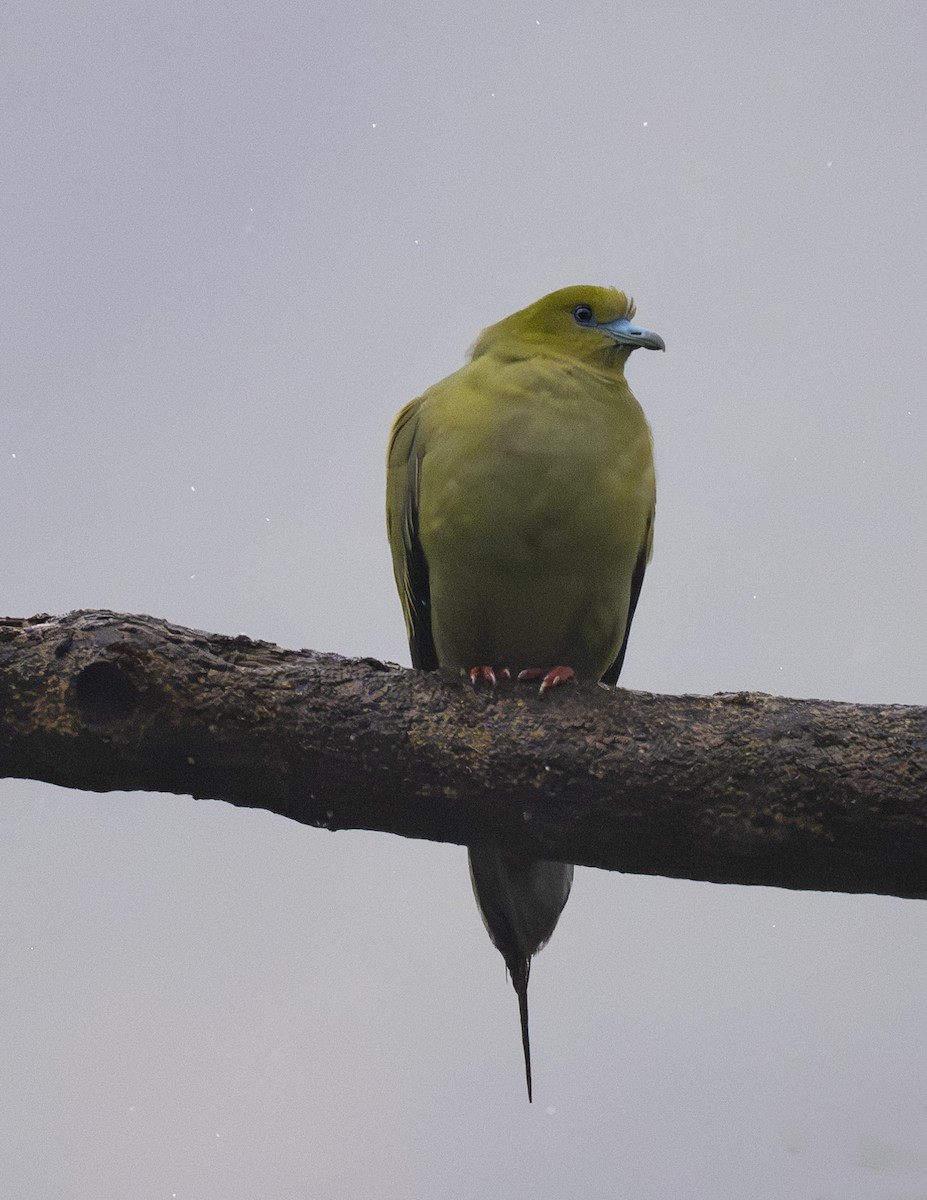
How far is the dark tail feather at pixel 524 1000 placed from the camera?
340 centimetres

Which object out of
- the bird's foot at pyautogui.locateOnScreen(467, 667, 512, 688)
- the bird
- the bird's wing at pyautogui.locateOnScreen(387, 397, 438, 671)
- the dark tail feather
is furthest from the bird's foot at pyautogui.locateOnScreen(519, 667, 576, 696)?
the dark tail feather

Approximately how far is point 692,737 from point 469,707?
550 mm

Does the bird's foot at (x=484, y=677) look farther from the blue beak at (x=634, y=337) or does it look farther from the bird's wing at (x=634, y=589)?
the blue beak at (x=634, y=337)

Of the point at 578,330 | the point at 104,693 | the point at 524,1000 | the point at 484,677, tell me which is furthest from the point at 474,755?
the point at 578,330

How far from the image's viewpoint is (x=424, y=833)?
3.06 m

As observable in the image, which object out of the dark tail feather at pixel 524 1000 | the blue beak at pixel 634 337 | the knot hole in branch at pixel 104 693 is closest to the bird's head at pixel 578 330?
the blue beak at pixel 634 337

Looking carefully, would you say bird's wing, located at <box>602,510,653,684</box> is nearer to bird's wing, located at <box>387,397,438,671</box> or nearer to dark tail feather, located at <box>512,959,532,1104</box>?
bird's wing, located at <box>387,397,438,671</box>

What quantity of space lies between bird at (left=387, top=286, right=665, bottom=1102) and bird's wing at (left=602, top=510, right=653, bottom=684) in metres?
0.02

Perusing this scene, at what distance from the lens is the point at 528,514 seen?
3.34 meters

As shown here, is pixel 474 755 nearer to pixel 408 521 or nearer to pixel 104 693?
pixel 104 693

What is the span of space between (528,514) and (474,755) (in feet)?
2.44

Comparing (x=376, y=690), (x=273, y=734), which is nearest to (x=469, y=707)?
(x=376, y=690)

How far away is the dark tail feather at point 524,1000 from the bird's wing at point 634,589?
3.16 feet

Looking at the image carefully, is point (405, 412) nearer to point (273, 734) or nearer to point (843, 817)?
point (273, 734)
